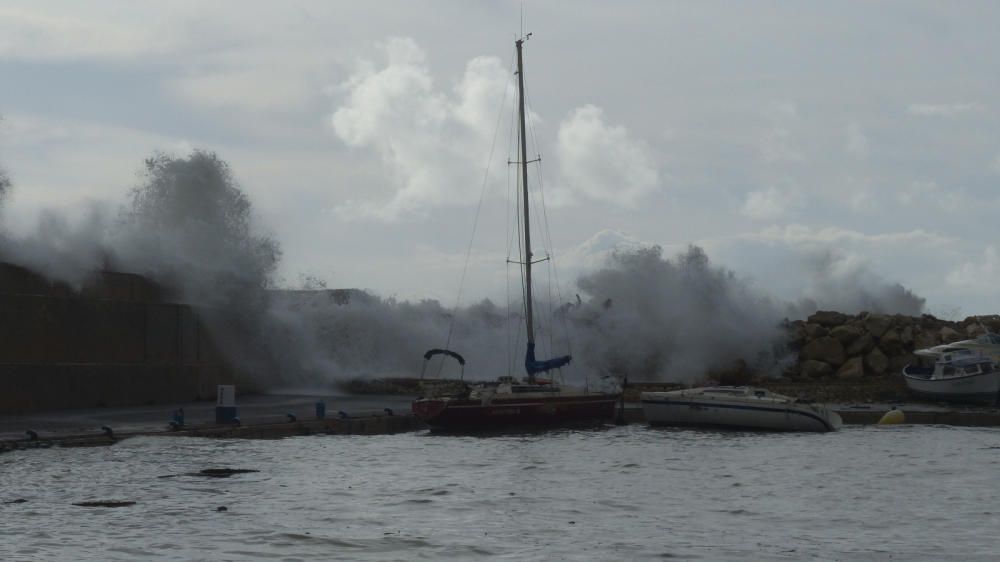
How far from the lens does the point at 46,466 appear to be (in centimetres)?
2425

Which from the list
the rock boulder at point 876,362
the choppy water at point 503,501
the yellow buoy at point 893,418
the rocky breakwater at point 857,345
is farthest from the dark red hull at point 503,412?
the rock boulder at point 876,362

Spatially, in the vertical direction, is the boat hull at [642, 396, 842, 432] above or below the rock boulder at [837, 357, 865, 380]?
below

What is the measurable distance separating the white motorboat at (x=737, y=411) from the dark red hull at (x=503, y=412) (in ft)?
7.52

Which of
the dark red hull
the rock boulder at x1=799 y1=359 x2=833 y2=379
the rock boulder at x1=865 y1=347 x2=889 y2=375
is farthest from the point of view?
the rock boulder at x1=799 y1=359 x2=833 y2=379

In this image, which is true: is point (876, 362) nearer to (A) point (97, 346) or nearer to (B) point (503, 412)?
(B) point (503, 412)

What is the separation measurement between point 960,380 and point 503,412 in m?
18.9

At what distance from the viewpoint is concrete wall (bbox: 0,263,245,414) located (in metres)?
33.8

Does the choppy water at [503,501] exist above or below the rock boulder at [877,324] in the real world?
below

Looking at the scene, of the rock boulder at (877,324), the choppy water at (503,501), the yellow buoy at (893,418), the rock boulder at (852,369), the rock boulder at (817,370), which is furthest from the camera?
the rock boulder at (877,324)

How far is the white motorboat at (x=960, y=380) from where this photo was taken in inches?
1828

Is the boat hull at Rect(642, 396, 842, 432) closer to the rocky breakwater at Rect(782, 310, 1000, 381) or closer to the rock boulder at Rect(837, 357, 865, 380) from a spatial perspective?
the rock boulder at Rect(837, 357, 865, 380)

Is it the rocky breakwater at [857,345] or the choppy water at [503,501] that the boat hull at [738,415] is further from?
the rocky breakwater at [857,345]

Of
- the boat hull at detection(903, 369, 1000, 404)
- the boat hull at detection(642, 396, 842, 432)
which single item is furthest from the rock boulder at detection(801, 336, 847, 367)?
the boat hull at detection(642, 396, 842, 432)

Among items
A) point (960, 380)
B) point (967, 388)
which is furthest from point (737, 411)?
point (967, 388)
